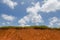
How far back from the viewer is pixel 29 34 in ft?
43.3

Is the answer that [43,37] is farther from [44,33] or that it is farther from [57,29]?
[57,29]

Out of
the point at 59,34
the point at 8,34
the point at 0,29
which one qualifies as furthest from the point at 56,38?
the point at 0,29

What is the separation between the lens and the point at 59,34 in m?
13.6

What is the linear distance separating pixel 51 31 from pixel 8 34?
4013 millimetres

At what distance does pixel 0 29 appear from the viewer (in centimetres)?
1384

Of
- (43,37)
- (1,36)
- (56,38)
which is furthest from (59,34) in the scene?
(1,36)

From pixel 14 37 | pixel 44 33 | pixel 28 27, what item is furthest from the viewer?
pixel 28 27

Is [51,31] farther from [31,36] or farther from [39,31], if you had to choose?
[31,36]

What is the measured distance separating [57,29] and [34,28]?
87.5 inches

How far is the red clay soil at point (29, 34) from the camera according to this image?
1255cm

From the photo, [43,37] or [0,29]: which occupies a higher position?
[0,29]

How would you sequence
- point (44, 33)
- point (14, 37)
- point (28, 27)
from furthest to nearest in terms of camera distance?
1. point (28, 27)
2. point (44, 33)
3. point (14, 37)

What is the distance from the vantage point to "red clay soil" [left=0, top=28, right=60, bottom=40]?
12.5 metres

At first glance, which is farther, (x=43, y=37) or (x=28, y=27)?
(x=28, y=27)
